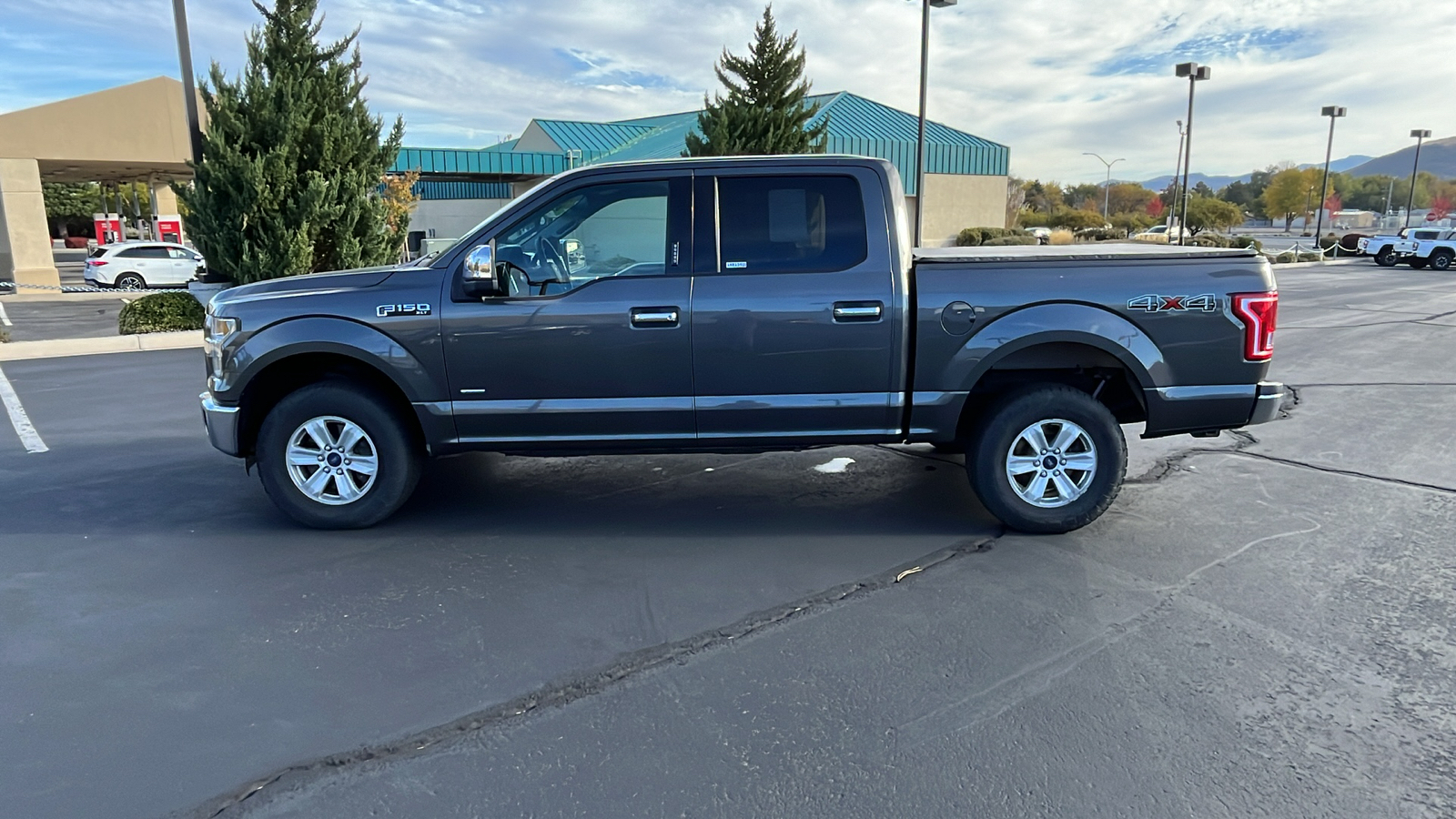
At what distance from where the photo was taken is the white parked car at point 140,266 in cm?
2439

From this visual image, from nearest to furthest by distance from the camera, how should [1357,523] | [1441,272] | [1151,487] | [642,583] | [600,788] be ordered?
[600,788], [642,583], [1357,523], [1151,487], [1441,272]

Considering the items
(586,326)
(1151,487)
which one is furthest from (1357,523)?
(586,326)

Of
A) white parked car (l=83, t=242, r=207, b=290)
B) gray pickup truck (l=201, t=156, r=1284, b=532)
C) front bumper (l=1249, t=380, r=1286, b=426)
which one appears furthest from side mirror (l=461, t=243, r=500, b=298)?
white parked car (l=83, t=242, r=207, b=290)

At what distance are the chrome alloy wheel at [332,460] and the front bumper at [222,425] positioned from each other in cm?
34

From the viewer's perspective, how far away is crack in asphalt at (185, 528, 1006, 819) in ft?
9.64

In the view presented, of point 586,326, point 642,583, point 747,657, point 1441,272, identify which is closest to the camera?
point 747,657

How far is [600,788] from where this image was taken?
287 centimetres

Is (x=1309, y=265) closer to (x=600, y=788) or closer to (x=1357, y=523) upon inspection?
(x=1357, y=523)

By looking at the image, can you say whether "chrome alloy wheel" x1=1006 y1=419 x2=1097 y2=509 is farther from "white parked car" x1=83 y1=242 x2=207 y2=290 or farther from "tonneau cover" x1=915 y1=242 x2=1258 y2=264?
"white parked car" x1=83 y1=242 x2=207 y2=290

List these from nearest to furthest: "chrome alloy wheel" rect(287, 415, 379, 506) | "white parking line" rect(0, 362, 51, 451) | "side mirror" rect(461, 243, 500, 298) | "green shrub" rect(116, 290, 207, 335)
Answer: "side mirror" rect(461, 243, 500, 298), "chrome alloy wheel" rect(287, 415, 379, 506), "white parking line" rect(0, 362, 51, 451), "green shrub" rect(116, 290, 207, 335)

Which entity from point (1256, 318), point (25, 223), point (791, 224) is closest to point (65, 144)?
point (25, 223)

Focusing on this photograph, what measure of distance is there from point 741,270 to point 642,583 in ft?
5.80

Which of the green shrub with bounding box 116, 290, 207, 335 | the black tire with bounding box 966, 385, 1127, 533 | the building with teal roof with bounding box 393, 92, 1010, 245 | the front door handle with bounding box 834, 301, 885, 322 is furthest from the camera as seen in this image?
the building with teal roof with bounding box 393, 92, 1010, 245

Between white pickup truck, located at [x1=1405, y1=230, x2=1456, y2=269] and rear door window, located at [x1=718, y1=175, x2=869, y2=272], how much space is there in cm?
3716
